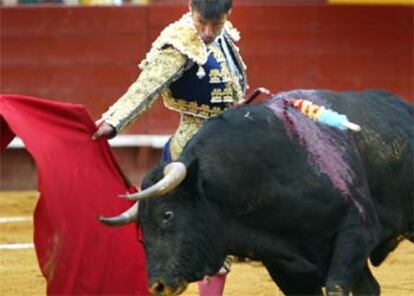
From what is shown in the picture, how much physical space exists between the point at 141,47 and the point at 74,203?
5060mm

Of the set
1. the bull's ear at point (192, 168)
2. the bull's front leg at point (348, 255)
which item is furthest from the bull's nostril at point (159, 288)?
the bull's front leg at point (348, 255)

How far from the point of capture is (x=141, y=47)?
984 cm

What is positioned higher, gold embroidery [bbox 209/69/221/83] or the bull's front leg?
gold embroidery [bbox 209/69/221/83]

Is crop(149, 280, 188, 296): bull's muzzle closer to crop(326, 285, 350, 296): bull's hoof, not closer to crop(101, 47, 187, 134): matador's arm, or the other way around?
crop(326, 285, 350, 296): bull's hoof

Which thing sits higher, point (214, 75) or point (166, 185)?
point (214, 75)

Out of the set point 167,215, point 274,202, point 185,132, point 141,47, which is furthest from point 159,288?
point 141,47

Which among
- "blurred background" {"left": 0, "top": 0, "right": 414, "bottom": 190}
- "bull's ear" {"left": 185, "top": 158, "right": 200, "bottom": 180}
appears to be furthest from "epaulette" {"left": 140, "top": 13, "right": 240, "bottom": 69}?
"blurred background" {"left": 0, "top": 0, "right": 414, "bottom": 190}

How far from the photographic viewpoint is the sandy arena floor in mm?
6113

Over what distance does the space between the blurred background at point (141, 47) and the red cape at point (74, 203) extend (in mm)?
4769

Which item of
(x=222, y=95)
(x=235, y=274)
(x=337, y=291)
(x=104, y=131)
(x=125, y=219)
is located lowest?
(x=235, y=274)

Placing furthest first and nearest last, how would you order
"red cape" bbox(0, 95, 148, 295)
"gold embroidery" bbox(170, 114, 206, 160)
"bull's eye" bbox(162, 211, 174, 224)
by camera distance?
1. "gold embroidery" bbox(170, 114, 206, 160)
2. "red cape" bbox(0, 95, 148, 295)
3. "bull's eye" bbox(162, 211, 174, 224)

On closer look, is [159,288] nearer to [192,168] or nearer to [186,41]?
[192,168]

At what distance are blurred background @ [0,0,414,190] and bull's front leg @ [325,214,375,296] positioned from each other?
5.33 metres

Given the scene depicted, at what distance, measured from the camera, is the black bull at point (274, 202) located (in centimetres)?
430
